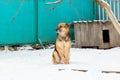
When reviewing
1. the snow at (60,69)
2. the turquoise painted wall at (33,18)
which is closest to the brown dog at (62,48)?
the snow at (60,69)

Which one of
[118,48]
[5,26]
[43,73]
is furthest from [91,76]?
[5,26]

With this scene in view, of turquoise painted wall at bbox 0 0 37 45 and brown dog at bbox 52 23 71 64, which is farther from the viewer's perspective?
turquoise painted wall at bbox 0 0 37 45

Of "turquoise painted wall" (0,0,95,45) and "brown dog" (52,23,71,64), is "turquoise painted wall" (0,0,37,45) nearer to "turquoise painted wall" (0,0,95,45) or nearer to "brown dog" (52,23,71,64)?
"turquoise painted wall" (0,0,95,45)

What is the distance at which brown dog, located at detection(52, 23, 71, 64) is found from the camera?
27.5 ft

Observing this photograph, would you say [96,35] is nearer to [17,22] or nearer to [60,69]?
[17,22]

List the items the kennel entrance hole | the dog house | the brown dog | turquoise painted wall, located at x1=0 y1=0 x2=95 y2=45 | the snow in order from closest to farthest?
the snow
the brown dog
the dog house
turquoise painted wall, located at x1=0 y1=0 x2=95 y2=45
the kennel entrance hole

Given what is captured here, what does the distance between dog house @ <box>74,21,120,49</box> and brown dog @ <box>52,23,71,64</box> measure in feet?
12.6

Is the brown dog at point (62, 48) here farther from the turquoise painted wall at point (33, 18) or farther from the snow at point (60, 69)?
the turquoise painted wall at point (33, 18)

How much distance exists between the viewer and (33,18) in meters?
12.6

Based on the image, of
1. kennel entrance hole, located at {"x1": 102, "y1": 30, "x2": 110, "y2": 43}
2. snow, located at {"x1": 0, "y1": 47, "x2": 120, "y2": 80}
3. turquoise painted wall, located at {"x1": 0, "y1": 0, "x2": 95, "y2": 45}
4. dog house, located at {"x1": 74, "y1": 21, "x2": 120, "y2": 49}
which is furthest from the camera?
kennel entrance hole, located at {"x1": 102, "y1": 30, "x2": 110, "y2": 43}

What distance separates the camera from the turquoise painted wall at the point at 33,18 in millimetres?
12258

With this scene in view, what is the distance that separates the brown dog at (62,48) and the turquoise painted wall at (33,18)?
353cm

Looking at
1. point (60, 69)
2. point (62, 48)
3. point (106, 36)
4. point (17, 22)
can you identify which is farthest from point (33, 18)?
point (60, 69)

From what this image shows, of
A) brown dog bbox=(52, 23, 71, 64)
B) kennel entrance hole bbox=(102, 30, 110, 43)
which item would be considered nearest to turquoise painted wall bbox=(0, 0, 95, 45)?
kennel entrance hole bbox=(102, 30, 110, 43)
